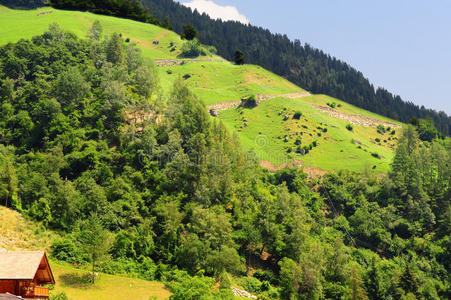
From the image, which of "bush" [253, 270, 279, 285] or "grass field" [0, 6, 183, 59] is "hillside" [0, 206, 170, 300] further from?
"grass field" [0, 6, 183, 59]

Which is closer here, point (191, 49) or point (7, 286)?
point (7, 286)

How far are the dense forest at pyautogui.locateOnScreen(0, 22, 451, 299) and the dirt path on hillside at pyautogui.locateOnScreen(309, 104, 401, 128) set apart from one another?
49.4 m

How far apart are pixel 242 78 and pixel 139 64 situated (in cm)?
6724

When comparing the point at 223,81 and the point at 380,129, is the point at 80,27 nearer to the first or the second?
the point at 223,81

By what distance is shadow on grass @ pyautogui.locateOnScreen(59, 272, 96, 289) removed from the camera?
140ft

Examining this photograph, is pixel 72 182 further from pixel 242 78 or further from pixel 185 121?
pixel 242 78

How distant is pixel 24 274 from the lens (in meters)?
28.6

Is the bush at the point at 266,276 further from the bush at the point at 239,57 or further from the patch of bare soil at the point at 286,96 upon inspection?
the bush at the point at 239,57

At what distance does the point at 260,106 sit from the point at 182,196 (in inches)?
2992

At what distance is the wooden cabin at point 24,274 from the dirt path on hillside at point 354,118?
459 ft

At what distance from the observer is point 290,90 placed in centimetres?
17075

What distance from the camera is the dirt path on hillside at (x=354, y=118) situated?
5969 inches

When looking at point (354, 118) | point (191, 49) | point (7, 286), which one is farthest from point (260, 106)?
point (7, 286)

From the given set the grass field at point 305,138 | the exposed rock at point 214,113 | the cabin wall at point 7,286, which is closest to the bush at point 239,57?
the grass field at point 305,138
